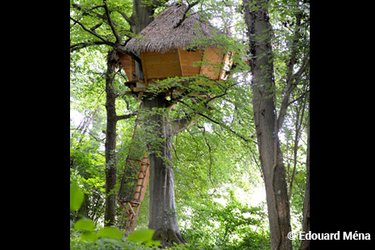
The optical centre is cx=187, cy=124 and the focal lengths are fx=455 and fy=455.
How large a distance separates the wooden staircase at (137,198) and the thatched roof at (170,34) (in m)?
2.25

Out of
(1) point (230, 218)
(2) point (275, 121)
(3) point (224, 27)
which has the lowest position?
(1) point (230, 218)

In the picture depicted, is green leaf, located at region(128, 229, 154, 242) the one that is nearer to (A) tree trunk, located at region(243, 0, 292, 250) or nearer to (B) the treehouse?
(A) tree trunk, located at region(243, 0, 292, 250)

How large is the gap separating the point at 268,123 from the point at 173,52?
10.0 ft

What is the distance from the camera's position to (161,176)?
806 centimetres

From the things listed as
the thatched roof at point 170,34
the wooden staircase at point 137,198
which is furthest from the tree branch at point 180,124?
the thatched roof at point 170,34

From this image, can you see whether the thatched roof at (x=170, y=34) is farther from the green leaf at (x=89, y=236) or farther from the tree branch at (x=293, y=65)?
the green leaf at (x=89, y=236)

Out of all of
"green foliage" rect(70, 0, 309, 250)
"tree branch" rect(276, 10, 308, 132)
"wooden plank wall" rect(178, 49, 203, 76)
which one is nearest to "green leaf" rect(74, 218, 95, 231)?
"green foliage" rect(70, 0, 309, 250)

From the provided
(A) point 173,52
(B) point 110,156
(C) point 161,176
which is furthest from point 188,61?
(B) point 110,156

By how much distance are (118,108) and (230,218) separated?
6.80m

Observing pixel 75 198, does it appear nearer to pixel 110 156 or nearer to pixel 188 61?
pixel 188 61

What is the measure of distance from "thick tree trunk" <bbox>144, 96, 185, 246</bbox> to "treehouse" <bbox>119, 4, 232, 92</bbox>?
1.81ft
